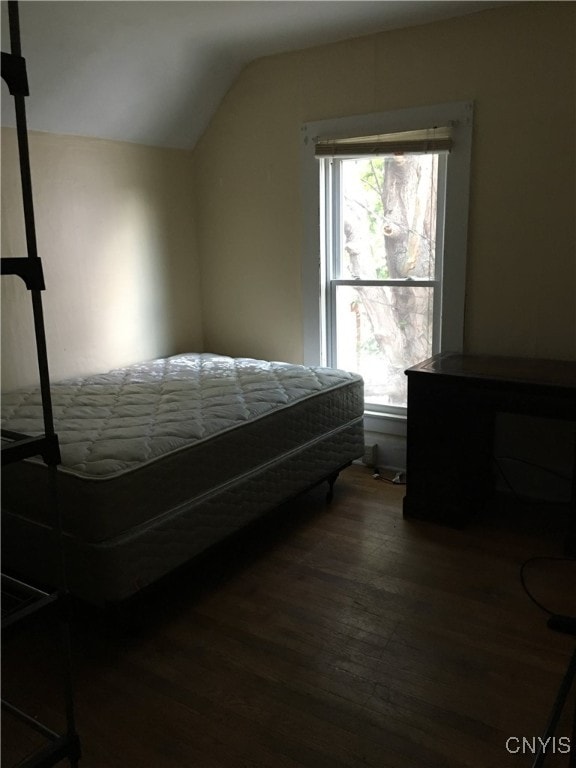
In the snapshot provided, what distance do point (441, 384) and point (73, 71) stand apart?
2.26m

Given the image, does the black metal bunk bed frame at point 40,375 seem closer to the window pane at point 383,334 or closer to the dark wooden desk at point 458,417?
the dark wooden desk at point 458,417

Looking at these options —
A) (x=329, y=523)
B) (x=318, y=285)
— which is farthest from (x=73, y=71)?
(x=329, y=523)

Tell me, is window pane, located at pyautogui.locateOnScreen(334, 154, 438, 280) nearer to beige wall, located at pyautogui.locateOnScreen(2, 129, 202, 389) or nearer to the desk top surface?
the desk top surface

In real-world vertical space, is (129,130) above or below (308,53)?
below

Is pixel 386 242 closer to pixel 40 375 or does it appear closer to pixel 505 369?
pixel 505 369

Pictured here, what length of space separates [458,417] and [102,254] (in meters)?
2.18

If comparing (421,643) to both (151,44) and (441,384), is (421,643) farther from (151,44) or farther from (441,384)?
(151,44)

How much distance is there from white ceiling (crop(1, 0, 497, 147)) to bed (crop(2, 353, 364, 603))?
55.5 inches

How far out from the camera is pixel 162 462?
2137mm

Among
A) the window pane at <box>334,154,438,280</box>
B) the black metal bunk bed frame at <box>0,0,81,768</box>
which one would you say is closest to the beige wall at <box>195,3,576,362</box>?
the window pane at <box>334,154,438,280</box>

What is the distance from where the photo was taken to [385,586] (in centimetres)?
246

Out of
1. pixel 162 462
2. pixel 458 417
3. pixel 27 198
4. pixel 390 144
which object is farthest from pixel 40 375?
pixel 390 144

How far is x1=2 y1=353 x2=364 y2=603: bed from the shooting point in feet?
6.54

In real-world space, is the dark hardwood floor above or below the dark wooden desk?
below
